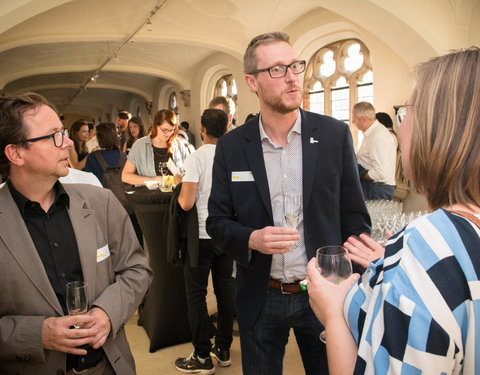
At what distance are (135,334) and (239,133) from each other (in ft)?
8.57

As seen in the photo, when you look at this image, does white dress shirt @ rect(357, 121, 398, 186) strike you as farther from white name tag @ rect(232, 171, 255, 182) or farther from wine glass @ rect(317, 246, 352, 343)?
wine glass @ rect(317, 246, 352, 343)

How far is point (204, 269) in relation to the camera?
303 centimetres

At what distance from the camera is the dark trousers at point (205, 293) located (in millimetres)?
3025

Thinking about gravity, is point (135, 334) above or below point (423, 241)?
below

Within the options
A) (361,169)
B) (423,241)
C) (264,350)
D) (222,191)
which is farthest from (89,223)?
(361,169)

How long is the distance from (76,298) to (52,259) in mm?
216

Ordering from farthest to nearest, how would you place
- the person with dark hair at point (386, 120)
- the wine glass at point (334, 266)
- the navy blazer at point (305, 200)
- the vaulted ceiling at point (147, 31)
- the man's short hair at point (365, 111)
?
the person with dark hair at point (386, 120) → the vaulted ceiling at point (147, 31) → the man's short hair at point (365, 111) → the navy blazer at point (305, 200) → the wine glass at point (334, 266)

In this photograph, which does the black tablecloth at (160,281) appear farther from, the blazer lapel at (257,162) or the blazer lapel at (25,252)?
the blazer lapel at (25,252)

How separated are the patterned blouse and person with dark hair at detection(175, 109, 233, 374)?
2.20 metres

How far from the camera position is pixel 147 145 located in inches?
165

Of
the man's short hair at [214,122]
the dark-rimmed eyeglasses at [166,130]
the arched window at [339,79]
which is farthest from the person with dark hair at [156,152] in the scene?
the arched window at [339,79]

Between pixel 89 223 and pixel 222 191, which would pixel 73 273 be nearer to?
pixel 89 223

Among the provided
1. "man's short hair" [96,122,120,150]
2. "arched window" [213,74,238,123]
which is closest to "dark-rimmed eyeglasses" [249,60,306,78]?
"man's short hair" [96,122,120,150]

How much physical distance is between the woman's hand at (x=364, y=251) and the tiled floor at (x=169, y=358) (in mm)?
2085
